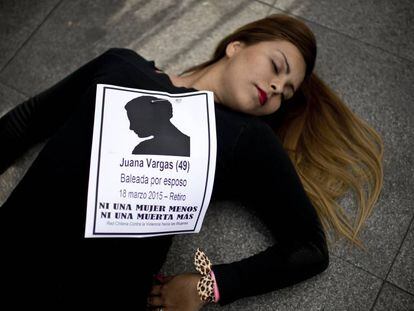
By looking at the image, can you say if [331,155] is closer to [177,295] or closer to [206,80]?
[206,80]

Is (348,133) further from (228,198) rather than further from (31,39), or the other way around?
(31,39)

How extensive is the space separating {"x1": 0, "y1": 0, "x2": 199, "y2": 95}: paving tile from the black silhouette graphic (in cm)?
77

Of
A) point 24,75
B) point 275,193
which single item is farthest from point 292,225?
point 24,75

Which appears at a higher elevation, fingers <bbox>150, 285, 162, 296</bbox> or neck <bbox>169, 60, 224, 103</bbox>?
neck <bbox>169, 60, 224, 103</bbox>

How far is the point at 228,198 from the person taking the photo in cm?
184

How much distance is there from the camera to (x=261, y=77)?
1.62 meters

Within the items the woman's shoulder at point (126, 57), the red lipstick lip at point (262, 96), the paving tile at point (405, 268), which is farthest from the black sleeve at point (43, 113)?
the paving tile at point (405, 268)

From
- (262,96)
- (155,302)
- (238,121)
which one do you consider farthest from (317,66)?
(155,302)

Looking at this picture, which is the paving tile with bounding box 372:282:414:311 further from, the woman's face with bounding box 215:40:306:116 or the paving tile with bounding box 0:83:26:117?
the paving tile with bounding box 0:83:26:117

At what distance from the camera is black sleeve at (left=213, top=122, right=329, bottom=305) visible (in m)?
1.54

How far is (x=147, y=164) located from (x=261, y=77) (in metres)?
0.48

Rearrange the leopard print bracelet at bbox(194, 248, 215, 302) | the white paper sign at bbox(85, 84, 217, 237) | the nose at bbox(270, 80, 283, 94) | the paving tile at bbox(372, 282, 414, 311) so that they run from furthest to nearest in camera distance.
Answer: the paving tile at bbox(372, 282, 414, 311), the nose at bbox(270, 80, 283, 94), the leopard print bracelet at bbox(194, 248, 215, 302), the white paper sign at bbox(85, 84, 217, 237)

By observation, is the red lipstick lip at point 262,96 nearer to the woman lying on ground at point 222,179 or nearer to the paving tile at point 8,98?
the woman lying on ground at point 222,179

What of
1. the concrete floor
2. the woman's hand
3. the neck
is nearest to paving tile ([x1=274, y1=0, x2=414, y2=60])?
the concrete floor
